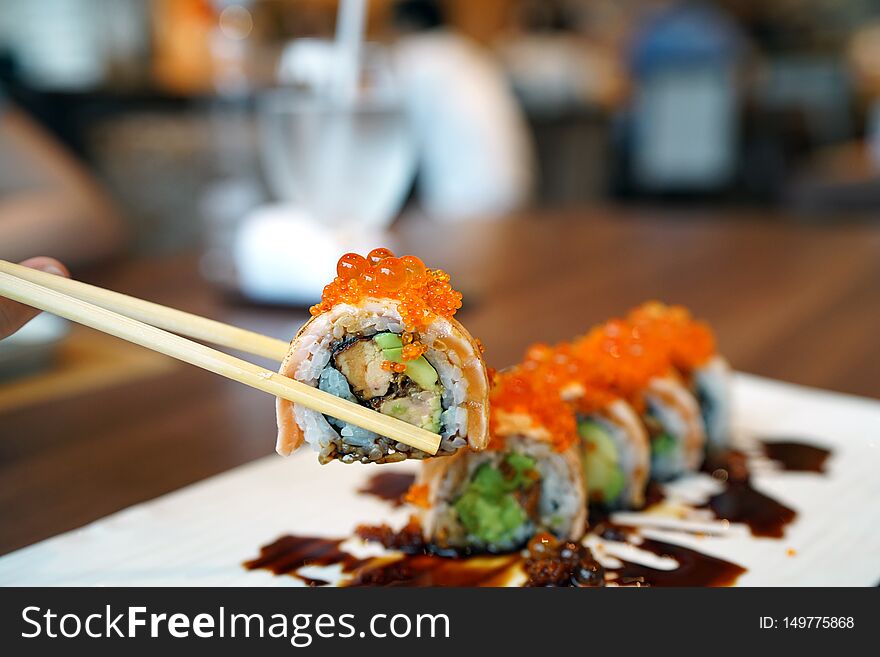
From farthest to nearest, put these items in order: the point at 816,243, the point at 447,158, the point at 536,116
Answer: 1. the point at 536,116
2. the point at 447,158
3. the point at 816,243

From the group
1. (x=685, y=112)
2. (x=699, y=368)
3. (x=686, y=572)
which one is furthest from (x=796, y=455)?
(x=685, y=112)

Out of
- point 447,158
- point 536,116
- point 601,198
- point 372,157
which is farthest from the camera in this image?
point 601,198

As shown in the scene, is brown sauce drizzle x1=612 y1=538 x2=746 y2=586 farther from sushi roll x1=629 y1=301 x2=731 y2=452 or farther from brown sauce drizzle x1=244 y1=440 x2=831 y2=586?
sushi roll x1=629 y1=301 x2=731 y2=452

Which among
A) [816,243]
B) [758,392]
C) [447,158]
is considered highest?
[447,158]

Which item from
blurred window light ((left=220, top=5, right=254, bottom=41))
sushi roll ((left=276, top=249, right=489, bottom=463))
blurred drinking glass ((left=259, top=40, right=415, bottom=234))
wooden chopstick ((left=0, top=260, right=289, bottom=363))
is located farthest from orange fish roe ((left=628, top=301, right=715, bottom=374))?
blurred window light ((left=220, top=5, right=254, bottom=41))

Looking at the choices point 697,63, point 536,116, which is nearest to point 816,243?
point 536,116

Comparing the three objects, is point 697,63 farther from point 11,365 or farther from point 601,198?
point 11,365

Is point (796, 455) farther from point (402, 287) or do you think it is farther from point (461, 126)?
point (461, 126)

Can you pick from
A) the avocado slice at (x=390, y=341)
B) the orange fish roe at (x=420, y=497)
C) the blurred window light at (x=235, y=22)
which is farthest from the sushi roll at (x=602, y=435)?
the blurred window light at (x=235, y=22)
